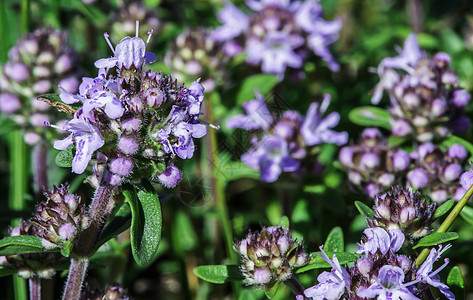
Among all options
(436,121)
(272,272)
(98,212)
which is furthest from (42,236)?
(436,121)

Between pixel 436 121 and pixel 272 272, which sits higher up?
pixel 436 121

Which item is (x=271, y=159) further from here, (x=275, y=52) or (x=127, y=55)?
(x=127, y=55)

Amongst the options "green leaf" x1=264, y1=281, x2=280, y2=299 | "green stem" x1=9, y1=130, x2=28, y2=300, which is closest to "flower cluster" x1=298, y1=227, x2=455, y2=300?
"green leaf" x1=264, y1=281, x2=280, y2=299

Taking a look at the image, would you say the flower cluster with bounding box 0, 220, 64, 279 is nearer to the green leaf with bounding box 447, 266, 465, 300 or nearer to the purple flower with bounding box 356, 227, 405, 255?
the purple flower with bounding box 356, 227, 405, 255

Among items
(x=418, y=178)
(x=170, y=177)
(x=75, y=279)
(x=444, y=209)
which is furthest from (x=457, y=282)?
(x=75, y=279)

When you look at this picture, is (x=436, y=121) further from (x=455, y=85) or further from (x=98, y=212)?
(x=98, y=212)

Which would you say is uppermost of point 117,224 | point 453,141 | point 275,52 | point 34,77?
point 275,52

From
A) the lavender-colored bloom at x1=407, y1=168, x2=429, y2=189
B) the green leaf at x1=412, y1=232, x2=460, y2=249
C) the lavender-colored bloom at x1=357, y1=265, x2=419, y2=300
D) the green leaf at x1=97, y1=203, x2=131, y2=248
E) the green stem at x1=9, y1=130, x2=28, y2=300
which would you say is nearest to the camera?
the lavender-colored bloom at x1=357, y1=265, x2=419, y2=300
